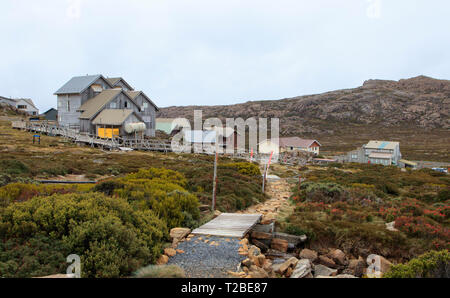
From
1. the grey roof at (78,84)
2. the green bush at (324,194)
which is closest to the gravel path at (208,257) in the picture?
the green bush at (324,194)

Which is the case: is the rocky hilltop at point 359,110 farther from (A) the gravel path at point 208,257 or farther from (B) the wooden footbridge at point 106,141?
(A) the gravel path at point 208,257

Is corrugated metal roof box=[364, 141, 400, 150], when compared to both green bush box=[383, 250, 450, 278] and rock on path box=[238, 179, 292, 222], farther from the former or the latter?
green bush box=[383, 250, 450, 278]

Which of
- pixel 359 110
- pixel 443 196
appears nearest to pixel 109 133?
pixel 443 196

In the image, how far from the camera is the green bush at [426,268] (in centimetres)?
699

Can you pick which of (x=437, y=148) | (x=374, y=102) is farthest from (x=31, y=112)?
(x=374, y=102)

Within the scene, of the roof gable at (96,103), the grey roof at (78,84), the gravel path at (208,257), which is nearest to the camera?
the gravel path at (208,257)

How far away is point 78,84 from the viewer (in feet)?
157

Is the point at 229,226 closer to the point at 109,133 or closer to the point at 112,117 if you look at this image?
the point at 109,133

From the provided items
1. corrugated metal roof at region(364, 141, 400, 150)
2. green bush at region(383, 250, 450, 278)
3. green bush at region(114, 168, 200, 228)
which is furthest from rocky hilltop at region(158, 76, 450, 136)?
green bush at region(383, 250, 450, 278)

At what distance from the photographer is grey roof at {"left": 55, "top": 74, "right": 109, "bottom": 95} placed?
46.6 metres

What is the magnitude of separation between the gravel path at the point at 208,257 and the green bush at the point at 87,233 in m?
0.72
